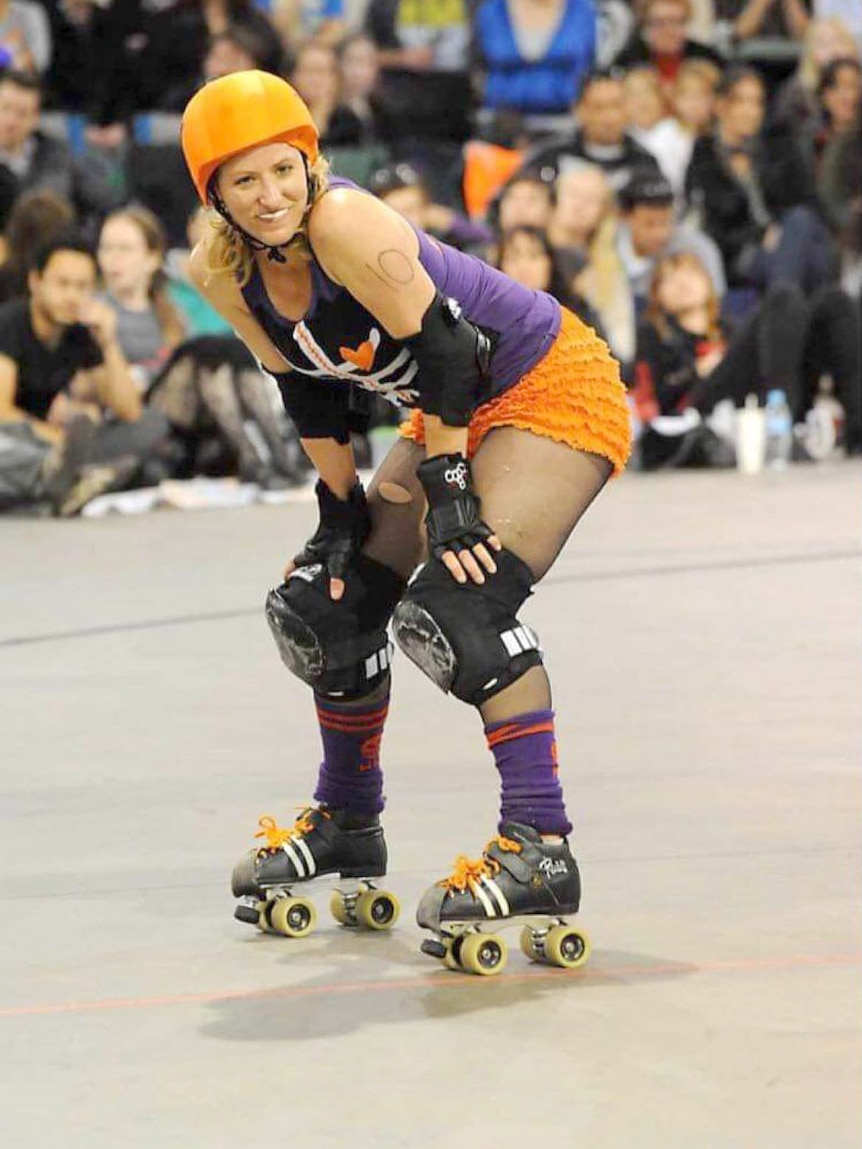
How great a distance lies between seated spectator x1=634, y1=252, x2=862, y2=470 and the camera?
9.87 m

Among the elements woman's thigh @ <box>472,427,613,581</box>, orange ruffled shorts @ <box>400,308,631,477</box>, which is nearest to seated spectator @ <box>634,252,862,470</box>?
orange ruffled shorts @ <box>400,308,631,477</box>

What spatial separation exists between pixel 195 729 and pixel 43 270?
3.92 metres

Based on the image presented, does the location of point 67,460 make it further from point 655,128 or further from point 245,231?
point 245,231

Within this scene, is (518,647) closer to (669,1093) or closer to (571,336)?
(571,336)

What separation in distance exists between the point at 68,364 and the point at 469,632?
5540mm

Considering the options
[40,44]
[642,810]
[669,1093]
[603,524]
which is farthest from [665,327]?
[669,1093]

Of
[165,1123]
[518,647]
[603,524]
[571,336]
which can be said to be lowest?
[603,524]

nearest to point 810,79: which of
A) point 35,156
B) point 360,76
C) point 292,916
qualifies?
point 360,76

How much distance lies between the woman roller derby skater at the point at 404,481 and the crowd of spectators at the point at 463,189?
484 centimetres

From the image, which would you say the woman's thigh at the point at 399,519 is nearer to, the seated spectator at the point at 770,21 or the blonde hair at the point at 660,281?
the blonde hair at the point at 660,281

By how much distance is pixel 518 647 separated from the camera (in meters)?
3.33

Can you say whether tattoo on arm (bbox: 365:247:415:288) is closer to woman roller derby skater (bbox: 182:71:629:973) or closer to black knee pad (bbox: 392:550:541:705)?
woman roller derby skater (bbox: 182:71:629:973)

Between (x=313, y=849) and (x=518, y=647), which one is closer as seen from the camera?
(x=518, y=647)

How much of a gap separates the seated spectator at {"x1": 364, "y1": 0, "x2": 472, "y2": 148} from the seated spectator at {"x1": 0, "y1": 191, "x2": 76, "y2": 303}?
11.0 feet
